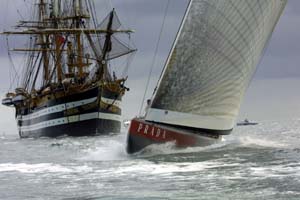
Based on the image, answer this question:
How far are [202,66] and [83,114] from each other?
37779mm

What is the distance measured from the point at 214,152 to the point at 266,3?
22.2 ft

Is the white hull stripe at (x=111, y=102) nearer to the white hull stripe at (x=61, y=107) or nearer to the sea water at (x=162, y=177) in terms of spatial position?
the white hull stripe at (x=61, y=107)

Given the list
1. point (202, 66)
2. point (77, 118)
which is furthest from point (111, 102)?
point (202, 66)

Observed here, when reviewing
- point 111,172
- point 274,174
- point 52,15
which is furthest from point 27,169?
point 52,15

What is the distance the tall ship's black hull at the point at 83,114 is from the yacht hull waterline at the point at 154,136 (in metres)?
36.5

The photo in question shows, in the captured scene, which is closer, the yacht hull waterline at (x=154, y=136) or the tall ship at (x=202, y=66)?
the yacht hull waterline at (x=154, y=136)

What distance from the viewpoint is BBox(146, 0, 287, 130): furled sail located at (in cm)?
2462

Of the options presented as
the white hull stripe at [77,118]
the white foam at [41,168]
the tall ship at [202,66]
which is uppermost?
the tall ship at [202,66]

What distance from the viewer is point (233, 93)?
2641cm

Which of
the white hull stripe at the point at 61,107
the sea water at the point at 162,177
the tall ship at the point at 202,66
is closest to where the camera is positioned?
the sea water at the point at 162,177

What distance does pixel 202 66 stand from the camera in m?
24.8

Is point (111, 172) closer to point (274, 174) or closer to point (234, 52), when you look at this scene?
point (274, 174)

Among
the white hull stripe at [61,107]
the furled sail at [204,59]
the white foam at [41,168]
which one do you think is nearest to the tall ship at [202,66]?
the furled sail at [204,59]

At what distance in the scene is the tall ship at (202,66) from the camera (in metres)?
24.5
